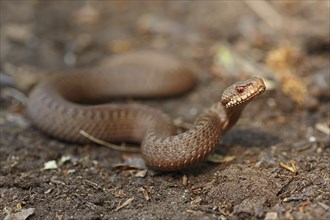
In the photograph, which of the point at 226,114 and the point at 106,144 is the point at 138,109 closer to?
the point at 106,144

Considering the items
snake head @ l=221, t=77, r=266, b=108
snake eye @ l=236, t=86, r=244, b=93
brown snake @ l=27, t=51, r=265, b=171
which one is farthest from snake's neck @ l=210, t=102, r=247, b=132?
snake eye @ l=236, t=86, r=244, b=93

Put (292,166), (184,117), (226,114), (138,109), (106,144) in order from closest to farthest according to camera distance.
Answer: (292,166), (226,114), (106,144), (138,109), (184,117)

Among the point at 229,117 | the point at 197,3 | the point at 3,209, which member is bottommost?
the point at 3,209

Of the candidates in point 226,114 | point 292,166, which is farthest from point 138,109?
point 292,166

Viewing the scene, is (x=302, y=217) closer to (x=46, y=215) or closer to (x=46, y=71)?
(x=46, y=215)

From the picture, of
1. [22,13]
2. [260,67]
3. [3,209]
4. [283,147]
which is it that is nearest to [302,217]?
[283,147]

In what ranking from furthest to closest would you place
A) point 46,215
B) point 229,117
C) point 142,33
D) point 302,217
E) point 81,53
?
1. point 142,33
2. point 81,53
3. point 229,117
4. point 46,215
5. point 302,217
